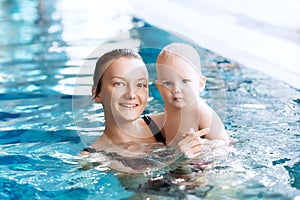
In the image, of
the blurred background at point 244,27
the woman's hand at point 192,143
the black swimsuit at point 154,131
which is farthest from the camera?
the blurred background at point 244,27

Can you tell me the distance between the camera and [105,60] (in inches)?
99.8

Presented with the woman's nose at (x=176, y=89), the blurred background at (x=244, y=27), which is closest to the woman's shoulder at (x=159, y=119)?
the woman's nose at (x=176, y=89)

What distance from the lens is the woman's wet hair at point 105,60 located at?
2.53 metres

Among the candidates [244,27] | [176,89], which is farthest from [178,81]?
[244,27]

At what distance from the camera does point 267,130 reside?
3.36 m

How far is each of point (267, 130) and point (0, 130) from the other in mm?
1704

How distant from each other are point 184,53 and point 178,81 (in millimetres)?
127

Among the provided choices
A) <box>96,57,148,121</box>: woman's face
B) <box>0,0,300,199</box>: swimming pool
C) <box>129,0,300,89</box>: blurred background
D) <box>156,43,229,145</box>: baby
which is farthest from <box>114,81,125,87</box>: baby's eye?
<box>129,0,300,89</box>: blurred background

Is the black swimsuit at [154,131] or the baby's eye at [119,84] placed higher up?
A: the baby's eye at [119,84]

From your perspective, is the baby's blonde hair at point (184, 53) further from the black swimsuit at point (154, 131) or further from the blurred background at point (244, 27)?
the blurred background at point (244, 27)

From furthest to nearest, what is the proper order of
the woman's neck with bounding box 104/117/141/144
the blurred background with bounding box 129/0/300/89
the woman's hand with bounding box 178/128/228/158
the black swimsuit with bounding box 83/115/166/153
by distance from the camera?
the blurred background with bounding box 129/0/300/89, the black swimsuit with bounding box 83/115/166/153, the woman's neck with bounding box 104/117/141/144, the woman's hand with bounding box 178/128/228/158

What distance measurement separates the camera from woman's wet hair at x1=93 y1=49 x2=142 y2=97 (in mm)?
2525

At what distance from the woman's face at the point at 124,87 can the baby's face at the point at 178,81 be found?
88mm

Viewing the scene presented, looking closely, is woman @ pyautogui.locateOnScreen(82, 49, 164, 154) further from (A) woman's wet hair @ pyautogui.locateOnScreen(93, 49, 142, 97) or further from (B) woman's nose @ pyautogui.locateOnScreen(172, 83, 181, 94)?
(B) woman's nose @ pyautogui.locateOnScreen(172, 83, 181, 94)
